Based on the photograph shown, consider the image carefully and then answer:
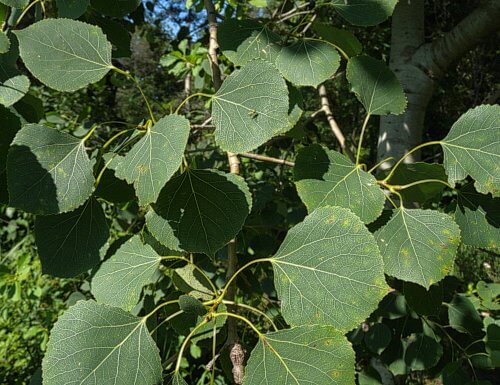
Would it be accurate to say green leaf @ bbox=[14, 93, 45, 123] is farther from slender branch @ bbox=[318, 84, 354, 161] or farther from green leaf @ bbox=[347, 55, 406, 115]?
slender branch @ bbox=[318, 84, 354, 161]

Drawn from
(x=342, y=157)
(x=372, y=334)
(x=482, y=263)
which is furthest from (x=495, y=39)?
(x=342, y=157)

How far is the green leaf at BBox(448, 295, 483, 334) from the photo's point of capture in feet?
3.97

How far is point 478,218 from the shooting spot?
2.70ft

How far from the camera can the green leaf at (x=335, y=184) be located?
2.40 feet

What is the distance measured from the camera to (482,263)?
396 cm

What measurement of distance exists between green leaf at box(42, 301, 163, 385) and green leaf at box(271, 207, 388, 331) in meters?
0.20

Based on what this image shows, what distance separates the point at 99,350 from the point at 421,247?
487mm

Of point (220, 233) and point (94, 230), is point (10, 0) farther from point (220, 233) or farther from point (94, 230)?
point (220, 233)

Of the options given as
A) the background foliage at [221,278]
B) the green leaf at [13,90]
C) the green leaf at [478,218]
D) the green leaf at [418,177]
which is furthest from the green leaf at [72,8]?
→ the green leaf at [478,218]

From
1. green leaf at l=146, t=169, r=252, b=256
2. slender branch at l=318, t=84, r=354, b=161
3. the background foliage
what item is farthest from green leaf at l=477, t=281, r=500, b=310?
green leaf at l=146, t=169, r=252, b=256

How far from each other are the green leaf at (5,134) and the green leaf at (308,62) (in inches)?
18.0

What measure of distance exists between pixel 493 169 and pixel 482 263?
364 cm

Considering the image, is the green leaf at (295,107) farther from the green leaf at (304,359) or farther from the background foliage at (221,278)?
the green leaf at (304,359)

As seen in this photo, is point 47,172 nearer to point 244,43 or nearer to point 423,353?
point 244,43
